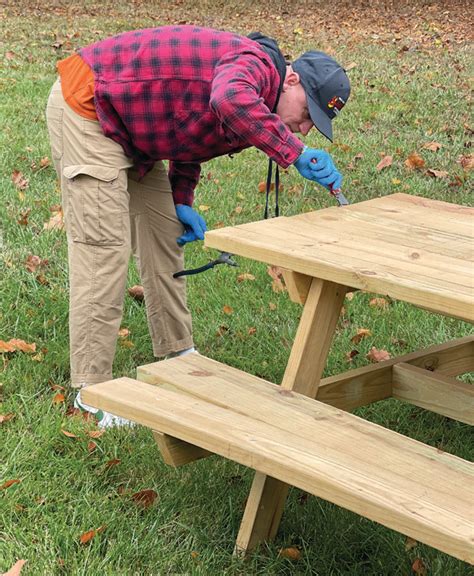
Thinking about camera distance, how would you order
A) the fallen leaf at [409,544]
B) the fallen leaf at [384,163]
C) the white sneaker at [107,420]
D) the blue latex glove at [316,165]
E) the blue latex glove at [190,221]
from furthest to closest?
1. the fallen leaf at [384,163]
2. the blue latex glove at [190,221]
3. the white sneaker at [107,420]
4. the blue latex glove at [316,165]
5. the fallen leaf at [409,544]

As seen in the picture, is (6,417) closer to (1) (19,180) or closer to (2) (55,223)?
(2) (55,223)

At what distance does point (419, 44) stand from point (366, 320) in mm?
9347

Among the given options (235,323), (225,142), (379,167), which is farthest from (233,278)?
(379,167)

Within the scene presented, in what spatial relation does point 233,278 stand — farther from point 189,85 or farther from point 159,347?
point 189,85

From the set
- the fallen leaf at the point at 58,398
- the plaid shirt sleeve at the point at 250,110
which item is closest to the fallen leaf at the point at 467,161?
the plaid shirt sleeve at the point at 250,110

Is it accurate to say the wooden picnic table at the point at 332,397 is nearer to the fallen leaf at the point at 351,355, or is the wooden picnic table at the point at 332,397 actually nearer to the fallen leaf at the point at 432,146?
the fallen leaf at the point at 351,355

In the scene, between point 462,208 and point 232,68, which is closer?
point 232,68

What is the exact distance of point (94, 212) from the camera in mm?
3631

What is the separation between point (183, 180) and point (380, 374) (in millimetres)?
1264

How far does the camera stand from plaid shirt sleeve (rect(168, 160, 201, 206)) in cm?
416

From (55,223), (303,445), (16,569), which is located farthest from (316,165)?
(55,223)

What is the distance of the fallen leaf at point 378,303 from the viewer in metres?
4.80

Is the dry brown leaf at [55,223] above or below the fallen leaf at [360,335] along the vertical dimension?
below

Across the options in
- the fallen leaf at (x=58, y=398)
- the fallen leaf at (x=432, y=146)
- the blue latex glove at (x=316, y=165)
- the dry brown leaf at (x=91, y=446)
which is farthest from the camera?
the fallen leaf at (x=432, y=146)
